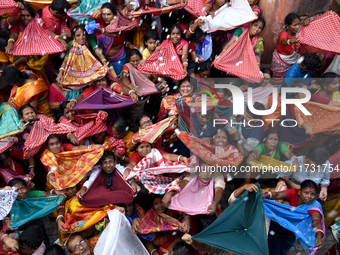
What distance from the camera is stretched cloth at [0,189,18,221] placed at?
3.97 metres

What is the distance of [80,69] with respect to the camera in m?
5.16

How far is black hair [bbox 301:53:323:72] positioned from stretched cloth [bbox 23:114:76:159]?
330 centimetres

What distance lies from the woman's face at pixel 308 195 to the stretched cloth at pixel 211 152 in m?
0.81

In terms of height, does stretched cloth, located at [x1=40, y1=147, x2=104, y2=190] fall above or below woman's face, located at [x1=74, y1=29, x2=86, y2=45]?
below

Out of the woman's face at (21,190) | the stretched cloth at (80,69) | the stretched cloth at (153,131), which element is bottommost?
the woman's face at (21,190)

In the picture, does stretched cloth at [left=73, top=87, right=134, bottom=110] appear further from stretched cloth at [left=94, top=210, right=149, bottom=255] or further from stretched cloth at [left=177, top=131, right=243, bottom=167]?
stretched cloth at [left=94, top=210, right=149, bottom=255]

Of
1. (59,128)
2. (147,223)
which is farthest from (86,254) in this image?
(59,128)

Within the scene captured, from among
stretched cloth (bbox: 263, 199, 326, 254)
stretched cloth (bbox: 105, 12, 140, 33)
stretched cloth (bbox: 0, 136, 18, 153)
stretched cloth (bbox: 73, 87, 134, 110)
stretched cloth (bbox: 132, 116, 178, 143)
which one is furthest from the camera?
stretched cloth (bbox: 105, 12, 140, 33)

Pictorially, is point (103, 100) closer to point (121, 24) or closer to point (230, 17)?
point (121, 24)

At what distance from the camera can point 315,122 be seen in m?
4.88

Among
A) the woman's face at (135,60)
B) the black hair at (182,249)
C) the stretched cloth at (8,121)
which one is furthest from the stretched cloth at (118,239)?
the woman's face at (135,60)

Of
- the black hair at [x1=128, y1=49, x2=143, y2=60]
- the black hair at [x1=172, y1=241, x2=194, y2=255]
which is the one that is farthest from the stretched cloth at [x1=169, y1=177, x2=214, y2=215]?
the black hair at [x1=128, y1=49, x2=143, y2=60]

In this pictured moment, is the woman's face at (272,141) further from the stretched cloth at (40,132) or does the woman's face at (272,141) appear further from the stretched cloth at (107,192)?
the stretched cloth at (40,132)

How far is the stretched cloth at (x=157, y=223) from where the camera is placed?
4258mm
